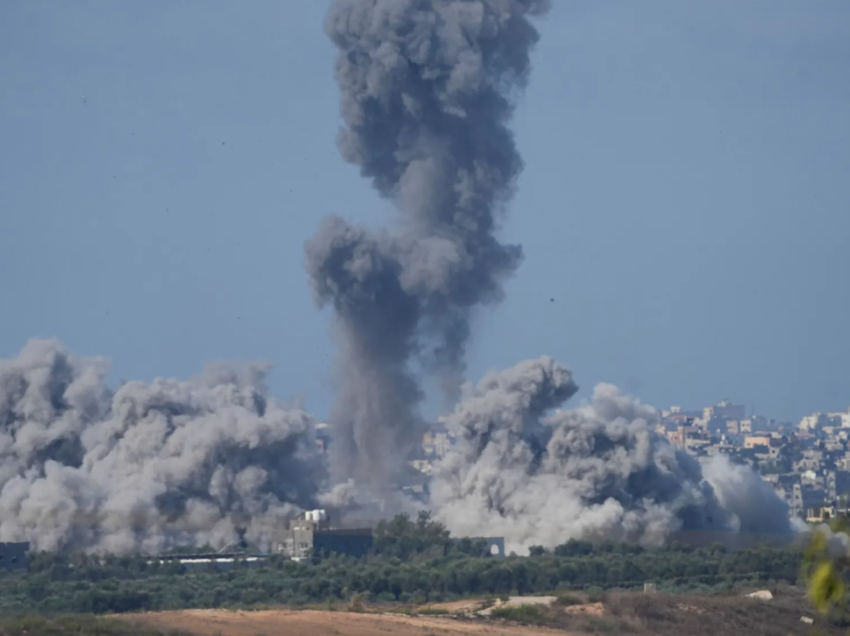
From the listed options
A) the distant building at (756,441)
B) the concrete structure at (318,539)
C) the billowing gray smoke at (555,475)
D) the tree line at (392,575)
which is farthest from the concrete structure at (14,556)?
the distant building at (756,441)

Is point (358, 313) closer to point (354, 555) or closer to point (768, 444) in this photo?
point (354, 555)

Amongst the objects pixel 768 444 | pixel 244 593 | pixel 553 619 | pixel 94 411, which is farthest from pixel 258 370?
pixel 768 444

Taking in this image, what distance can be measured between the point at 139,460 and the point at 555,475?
15.7 meters

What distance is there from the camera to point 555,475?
61594mm

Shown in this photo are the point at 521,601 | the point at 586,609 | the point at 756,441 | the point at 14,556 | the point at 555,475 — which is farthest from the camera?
the point at 756,441

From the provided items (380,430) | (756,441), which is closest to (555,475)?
(380,430)

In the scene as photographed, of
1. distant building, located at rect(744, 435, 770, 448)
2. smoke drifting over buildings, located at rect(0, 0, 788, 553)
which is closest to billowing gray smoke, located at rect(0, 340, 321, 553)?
smoke drifting over buildings, located at rect(0, 0, 788, 553)

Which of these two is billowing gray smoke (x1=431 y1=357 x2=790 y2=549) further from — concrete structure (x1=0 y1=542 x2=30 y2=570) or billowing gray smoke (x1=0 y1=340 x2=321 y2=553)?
concrete structure (x1=0 y1=542 x2=30 y2=570)

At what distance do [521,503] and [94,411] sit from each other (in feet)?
59.9

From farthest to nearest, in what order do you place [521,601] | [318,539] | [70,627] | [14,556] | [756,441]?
[756,441], [318,539], [14,556], [521,601], [70,627]

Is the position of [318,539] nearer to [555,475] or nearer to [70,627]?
[555,475]

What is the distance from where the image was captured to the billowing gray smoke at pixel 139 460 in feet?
193

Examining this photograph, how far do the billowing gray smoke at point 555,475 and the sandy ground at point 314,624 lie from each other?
20.3m

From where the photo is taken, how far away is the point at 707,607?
43.6 m
